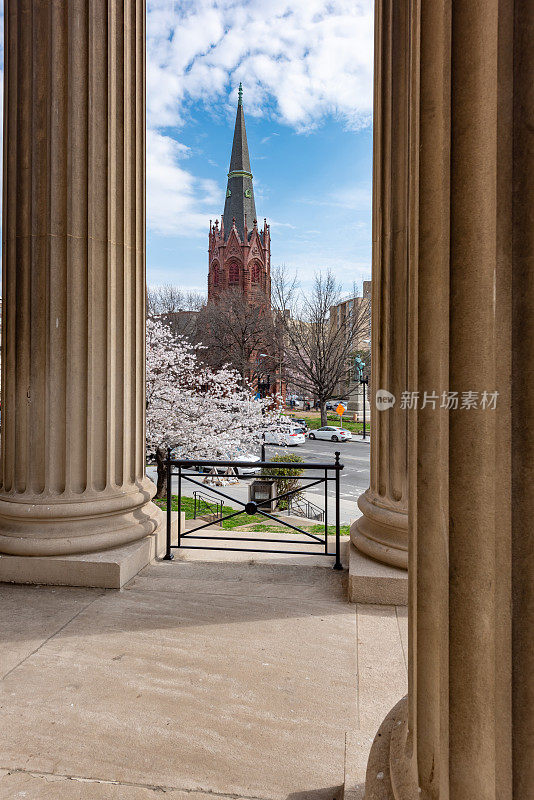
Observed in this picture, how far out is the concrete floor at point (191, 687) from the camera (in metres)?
2.40

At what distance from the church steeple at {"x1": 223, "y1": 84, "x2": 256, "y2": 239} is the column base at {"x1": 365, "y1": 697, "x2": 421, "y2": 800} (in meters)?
65.8

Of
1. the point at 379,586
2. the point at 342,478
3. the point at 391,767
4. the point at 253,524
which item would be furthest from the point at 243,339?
the point at 391,767

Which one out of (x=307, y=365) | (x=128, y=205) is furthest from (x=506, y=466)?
(x=307, y=365)

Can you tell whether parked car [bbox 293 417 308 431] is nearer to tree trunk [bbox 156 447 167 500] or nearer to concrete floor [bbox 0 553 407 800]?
tree trunk [bbox 156 447 167 500]

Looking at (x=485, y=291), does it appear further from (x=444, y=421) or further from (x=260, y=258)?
(x=260, y=258)

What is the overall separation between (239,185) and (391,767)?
2667 inches

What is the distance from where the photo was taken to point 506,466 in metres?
1.20

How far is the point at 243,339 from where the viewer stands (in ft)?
132

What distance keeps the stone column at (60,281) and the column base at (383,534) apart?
7.43ft

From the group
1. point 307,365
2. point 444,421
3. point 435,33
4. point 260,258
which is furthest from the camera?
point 260,258

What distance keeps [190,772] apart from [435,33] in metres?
3.06

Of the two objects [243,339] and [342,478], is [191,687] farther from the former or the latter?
[243,339]

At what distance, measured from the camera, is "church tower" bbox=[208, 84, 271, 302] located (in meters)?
62.8

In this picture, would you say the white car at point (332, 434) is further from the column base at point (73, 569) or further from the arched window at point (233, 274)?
the arched window at point (233, 274)
